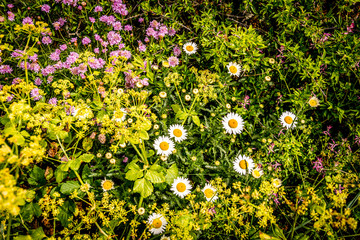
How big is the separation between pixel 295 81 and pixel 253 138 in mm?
1171

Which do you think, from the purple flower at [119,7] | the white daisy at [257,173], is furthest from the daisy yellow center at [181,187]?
the purple flower at [119,7]

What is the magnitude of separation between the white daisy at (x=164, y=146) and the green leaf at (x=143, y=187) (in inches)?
17.0

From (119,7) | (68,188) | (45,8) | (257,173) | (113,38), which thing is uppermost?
(119,7)

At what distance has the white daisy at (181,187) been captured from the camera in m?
2.54

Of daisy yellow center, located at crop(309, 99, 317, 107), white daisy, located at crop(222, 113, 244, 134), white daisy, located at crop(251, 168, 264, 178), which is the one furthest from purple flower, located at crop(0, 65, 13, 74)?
daisy yellow center, located at crop(309, 99, 317, 107)

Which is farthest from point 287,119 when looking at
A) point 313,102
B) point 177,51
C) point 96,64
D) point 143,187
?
point 96,64

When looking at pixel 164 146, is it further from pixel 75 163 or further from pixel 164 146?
pixel 75 163

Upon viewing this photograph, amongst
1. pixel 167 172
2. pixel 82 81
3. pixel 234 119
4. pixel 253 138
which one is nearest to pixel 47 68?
pixel 82 81

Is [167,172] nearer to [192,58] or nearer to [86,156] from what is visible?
[86,156]

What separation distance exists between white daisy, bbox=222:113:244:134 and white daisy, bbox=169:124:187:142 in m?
0.57

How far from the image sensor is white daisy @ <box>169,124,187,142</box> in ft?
8.70

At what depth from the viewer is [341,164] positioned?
2766 millimetres

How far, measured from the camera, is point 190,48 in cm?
331

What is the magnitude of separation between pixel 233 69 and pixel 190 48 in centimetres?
73
